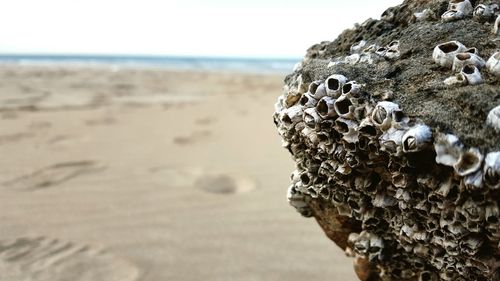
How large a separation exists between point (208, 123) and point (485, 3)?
18.1 ft

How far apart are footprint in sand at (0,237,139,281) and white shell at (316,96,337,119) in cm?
147

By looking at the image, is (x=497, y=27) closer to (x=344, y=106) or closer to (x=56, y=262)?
(x=344, y=106)

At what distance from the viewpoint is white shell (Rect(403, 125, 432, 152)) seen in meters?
1.38

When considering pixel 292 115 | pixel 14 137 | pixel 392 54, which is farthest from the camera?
pixel 14 137

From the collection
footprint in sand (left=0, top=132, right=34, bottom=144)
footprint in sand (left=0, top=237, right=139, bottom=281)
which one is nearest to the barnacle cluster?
footprint in sand (left=0, top=237, right=139, bottom=281)

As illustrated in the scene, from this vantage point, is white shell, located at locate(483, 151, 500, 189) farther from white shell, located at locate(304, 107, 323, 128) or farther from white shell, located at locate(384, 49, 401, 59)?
white shell, located at locate(384, 49, 401, 59)

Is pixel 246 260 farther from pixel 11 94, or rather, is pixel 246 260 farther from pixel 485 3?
pixel 11 94

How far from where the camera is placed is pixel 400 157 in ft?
4.76

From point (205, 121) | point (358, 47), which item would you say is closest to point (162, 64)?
point (205, 121)

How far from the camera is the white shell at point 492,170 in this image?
1.24 m

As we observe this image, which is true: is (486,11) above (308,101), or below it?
above

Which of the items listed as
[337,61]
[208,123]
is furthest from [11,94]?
[337,61]

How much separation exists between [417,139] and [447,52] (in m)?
0.42

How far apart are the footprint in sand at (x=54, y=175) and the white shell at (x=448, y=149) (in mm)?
3252
